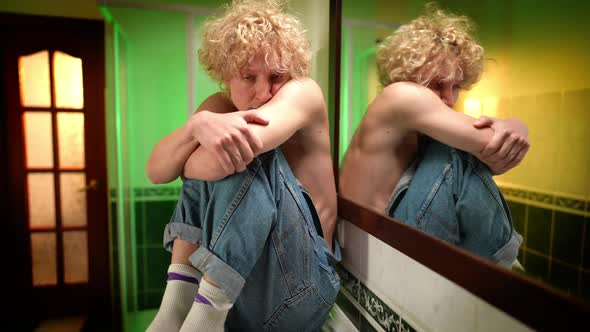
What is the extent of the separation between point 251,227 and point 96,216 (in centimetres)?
197

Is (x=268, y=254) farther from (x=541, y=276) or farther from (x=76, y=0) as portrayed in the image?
(x=76, y=0)

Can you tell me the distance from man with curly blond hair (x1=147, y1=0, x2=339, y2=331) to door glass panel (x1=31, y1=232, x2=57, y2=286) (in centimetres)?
190

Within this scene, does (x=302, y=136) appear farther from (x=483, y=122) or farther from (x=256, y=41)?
(x=483, y=122)

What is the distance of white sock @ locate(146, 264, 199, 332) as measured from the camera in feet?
2.43

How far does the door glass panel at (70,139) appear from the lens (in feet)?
7.07

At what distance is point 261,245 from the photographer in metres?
0.68

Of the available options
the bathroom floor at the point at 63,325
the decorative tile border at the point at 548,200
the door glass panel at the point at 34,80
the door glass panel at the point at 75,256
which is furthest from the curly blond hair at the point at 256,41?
the bathroom floor at the point at 63,325

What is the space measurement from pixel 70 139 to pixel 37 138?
179mm

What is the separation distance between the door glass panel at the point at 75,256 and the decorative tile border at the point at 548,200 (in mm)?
2436

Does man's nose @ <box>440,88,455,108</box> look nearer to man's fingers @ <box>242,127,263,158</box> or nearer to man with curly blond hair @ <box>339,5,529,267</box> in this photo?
man with curly blond hair @ <box>339,5,529,267</box>

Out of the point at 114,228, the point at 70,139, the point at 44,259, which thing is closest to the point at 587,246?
the point at 114,228

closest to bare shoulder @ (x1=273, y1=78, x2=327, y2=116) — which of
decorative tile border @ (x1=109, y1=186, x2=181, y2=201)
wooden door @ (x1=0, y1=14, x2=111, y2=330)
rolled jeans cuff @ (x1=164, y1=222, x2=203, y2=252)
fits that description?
rolled jeans cuff @ (x1=164, y1=222, x2=203, y2=252)

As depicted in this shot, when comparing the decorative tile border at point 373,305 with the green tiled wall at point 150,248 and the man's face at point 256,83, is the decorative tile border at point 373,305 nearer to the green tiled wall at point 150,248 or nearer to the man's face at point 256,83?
the man's face at point 256,83

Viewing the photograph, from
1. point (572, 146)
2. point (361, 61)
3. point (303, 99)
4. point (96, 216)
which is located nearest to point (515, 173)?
point (572, 146)
